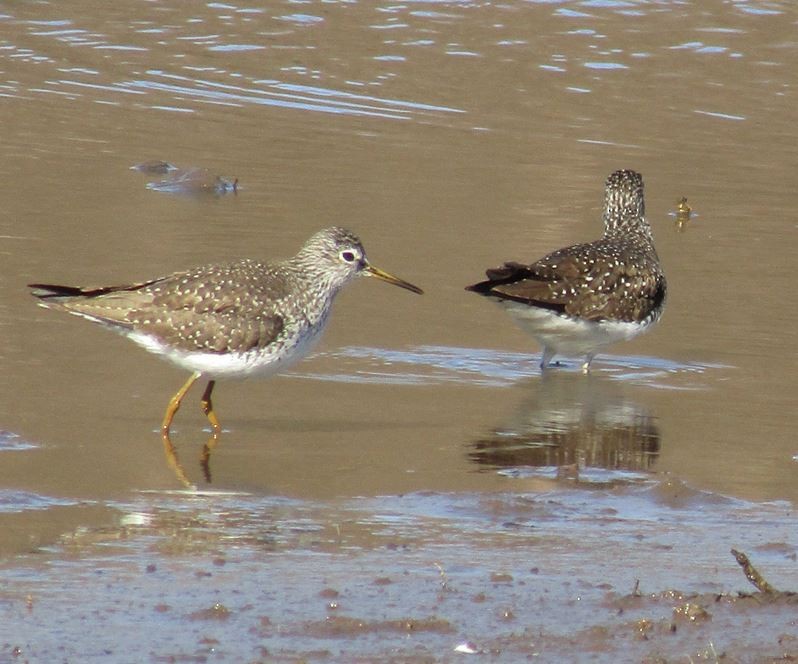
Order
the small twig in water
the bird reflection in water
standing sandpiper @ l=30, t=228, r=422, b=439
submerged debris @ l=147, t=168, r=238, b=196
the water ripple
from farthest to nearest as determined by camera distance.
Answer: submerged debris @ l=147, t=168, r=238, b=196, the water ripple, standing sandpiper @ l=30, t=228, r=422, b=439, the bird reflection in water, the small twig in water

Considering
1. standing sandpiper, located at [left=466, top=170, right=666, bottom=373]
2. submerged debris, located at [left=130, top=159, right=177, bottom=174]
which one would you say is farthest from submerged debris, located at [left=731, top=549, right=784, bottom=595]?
submerged debris, located at [left=130, top=159, right=177, bottom=174]

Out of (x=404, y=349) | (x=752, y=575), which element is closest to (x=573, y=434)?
(x=404, y=349)

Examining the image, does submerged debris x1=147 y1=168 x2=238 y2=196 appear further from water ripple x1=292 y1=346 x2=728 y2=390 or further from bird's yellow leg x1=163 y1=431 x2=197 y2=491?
bird's yellow leg x1=163 y1=431 x2=197 y2=491

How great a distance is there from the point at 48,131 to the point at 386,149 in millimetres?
3019

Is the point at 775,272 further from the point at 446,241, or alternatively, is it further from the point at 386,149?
the point at 386,149

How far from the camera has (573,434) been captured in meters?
8.93

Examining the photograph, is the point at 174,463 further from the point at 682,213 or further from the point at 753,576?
the point at 682,213

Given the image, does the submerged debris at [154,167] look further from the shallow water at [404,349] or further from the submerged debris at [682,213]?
the submerged debris at [682,213]

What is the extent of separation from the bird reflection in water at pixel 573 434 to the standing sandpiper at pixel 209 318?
44.8 inches

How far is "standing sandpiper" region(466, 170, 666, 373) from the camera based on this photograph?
1023 cm

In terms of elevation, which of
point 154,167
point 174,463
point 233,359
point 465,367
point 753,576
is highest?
point 753,576

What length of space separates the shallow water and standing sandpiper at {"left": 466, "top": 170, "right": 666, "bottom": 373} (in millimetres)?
247

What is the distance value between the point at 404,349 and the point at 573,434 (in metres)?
1.59

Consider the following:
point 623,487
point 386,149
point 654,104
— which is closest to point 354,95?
point 386,149
